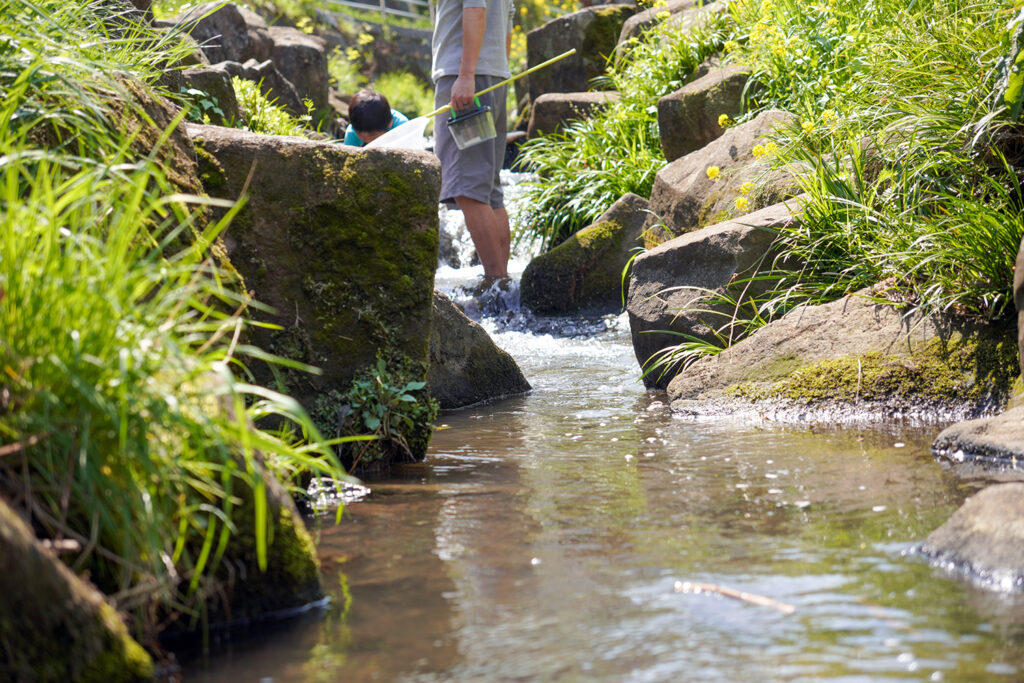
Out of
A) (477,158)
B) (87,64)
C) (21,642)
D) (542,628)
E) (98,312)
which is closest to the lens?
(21,642)

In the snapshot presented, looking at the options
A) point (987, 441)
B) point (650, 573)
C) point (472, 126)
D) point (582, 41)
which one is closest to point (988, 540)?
point (650, 573)

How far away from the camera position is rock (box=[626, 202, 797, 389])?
18.0 ft

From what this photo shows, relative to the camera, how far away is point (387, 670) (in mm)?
2141

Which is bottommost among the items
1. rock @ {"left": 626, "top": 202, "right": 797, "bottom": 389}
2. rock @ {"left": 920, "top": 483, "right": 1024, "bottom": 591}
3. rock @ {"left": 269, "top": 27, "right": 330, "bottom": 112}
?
rock @ {"left": 920, "top": 483, "right": 1024, "bottom": 591}

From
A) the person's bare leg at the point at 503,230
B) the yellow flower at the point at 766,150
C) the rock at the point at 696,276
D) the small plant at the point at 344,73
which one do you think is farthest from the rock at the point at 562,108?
the small plant at the point at 344,73

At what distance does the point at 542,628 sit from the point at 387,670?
0.37 meters

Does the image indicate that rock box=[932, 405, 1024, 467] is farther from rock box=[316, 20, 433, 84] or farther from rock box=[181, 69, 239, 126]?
rock box=[316, 20, 433, 84]

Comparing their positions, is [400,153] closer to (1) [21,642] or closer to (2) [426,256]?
(2) [426,256]

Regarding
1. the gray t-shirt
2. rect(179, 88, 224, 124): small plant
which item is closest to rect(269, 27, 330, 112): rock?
rect(179, 88, 224, 124): small plant

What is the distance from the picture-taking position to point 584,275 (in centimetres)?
794

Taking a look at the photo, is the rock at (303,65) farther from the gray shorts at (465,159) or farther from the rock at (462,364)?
the rock at (462,364)

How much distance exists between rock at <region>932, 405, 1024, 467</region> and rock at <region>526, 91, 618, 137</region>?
7.75 meters

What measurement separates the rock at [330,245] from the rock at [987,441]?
197 centimetres

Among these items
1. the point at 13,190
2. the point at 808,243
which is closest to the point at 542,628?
the point at 13,190
